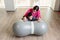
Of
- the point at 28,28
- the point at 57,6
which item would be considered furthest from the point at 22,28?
the point at 57,6

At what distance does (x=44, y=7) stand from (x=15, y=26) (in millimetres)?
2814

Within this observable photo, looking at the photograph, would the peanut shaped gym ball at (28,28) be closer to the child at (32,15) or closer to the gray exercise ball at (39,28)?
the gray exercise ball at (39,28)

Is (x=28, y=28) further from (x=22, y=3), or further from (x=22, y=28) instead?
(x=22, y=3)

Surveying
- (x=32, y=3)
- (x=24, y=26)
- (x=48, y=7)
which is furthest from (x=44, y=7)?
(x=24, y=26)

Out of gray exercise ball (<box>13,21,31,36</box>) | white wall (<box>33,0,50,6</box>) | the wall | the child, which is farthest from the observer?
white wall (<box>33,0,50,6</box>)

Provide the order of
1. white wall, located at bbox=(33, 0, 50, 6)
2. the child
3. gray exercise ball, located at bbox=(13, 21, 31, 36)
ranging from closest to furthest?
gray exercise ball, located at bbox=(13, 21, 31, 36) < the child < white wall, located at bbox=(33, 0, 50, 6)

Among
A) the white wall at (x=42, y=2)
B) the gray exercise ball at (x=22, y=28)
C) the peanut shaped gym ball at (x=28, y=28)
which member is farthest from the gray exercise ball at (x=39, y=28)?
the white wall at (x=42, y=2)

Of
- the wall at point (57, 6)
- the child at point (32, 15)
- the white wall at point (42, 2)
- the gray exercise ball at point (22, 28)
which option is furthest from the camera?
the white wall at point (42, 2)

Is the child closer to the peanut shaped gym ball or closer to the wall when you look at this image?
the peanut shaped gym ball

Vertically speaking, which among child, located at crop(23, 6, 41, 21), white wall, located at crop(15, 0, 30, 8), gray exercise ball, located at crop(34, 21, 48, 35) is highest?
white wall, located at crop(15, 0, 30, 8)

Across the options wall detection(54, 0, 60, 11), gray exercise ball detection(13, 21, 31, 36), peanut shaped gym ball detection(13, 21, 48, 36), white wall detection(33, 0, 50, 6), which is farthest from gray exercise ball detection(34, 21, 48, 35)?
white wall detection(33, 0, 50, 6)

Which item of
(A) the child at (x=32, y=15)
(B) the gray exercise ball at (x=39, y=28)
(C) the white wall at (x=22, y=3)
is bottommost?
(B) the gray exercise ball at (x=39, y=28)

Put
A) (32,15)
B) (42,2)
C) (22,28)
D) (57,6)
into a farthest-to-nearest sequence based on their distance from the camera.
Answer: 1. (42,2)
2. (57,6)
3. (32,15)
4. (22,28)

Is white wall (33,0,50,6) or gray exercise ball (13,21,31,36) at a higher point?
white wall (33,0,50,6)
